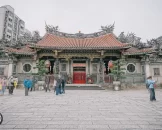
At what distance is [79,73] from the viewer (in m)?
16.8

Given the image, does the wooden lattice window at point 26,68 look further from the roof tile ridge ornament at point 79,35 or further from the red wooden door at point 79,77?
the roof tile ridge ornament at point 79,35

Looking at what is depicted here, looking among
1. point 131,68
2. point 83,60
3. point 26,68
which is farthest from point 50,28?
point 131,68

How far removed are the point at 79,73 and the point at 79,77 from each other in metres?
0.50

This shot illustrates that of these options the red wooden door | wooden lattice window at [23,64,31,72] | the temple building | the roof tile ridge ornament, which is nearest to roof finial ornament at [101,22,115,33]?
the roof tile ridge ornament

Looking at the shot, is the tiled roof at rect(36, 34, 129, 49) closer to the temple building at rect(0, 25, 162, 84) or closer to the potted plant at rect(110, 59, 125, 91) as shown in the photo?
the temple building at rect(0, 25, 162, 84)

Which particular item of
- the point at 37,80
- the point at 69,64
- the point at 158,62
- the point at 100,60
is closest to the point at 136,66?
the point at 158,62

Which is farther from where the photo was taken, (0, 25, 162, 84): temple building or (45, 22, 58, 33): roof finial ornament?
(45, 22, 58, 33): roof finial ornament

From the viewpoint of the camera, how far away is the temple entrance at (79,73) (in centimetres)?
1655

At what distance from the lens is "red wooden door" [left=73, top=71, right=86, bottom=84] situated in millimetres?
16516

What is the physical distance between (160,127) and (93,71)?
1358 cm

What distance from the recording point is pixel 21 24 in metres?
55.7

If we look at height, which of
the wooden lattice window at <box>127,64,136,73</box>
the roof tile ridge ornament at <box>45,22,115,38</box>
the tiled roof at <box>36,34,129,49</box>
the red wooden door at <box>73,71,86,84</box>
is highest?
the roof tile ridge ornament at <box>45,22,115,38</box>

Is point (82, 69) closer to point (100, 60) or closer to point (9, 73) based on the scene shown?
point (100, 60)

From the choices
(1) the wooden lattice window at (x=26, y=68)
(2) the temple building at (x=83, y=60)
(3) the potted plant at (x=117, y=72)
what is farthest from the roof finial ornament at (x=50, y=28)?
(3) the potted plant at (x=117, y=72)
